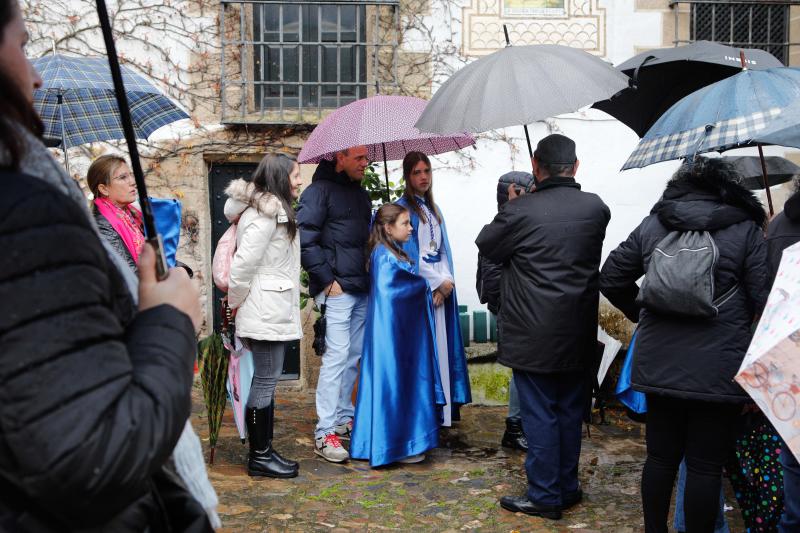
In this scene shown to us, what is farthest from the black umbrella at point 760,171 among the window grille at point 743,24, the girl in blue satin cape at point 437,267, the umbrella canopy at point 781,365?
the umbrella canopy at point 781,365

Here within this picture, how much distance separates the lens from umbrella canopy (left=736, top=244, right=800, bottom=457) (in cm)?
225

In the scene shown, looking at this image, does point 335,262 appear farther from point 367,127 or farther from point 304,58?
point 304,58

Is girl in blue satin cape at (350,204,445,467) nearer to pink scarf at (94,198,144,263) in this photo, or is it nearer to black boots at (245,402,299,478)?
black boots at (245,402,299,478)

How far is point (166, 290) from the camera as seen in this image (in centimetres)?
147

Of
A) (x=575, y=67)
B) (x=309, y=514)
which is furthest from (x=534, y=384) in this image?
(x=575, y=67)

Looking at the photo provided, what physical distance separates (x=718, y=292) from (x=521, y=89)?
1368 mm

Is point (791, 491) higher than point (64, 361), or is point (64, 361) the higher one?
point (64, 361)

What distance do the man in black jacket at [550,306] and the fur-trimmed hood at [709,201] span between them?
724 millimetres

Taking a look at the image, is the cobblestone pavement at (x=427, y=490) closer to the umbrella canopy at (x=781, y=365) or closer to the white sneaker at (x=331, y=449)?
the white sneaker at (x=331, y=449)

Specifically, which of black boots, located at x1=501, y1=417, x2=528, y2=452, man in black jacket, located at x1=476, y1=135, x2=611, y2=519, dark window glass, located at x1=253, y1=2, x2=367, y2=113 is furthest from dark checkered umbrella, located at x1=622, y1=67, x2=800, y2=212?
dark window glass, located at x1=253, y1=2, x2=367, y2=113

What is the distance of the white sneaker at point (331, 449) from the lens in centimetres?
527

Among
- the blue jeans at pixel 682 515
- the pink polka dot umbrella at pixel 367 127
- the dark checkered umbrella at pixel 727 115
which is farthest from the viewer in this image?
the pink polka dot umbrella at pixel 367 127

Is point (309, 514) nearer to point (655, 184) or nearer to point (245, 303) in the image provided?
point (245, 303)

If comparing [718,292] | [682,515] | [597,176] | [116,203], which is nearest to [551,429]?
[682,515]
